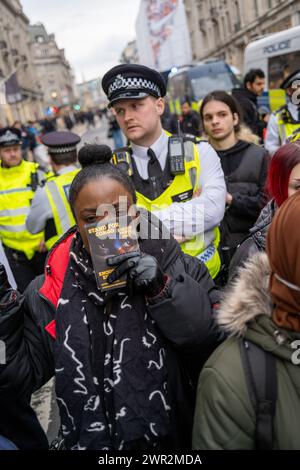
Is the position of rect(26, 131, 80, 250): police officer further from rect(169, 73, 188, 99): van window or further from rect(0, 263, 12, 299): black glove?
rect(169, 73, 188, 99): van window

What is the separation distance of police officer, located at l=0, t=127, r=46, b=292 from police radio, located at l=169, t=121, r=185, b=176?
5.30 feet

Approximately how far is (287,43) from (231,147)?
7.75 m

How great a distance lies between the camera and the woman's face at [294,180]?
1863 mm

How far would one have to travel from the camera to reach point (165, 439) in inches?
53.3

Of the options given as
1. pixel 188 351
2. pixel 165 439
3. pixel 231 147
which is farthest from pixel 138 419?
pixel 231 147

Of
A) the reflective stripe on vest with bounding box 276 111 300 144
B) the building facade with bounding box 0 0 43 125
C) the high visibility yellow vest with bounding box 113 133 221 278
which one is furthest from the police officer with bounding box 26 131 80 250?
the building facade with bounding box 0 0 43 125

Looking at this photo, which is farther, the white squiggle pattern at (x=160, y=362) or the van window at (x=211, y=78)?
the van window at (x=211, y=78)

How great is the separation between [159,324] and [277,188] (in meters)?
0.98

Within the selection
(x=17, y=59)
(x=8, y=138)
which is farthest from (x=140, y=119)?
(x=17, y=59)

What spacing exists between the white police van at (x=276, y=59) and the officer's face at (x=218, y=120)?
6393mm

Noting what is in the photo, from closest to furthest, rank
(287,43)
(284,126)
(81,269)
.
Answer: (81,269)
(284,126)
(287,43)

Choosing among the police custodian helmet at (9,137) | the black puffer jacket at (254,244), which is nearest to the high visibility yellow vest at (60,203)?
the police custodian helmet at (9,137)

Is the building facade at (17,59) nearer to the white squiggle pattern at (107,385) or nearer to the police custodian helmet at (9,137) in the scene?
the police custodian helmet at (9,137)
